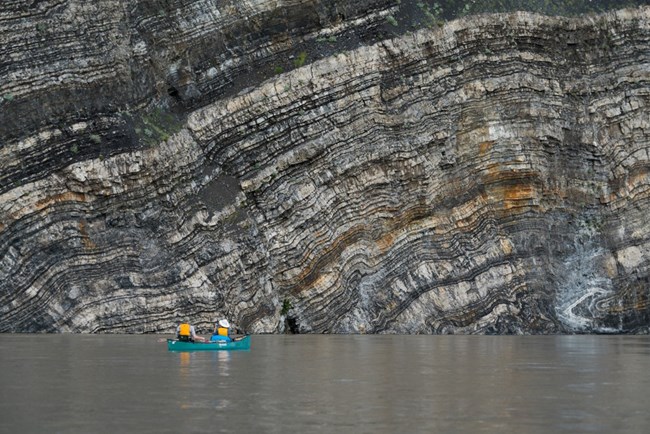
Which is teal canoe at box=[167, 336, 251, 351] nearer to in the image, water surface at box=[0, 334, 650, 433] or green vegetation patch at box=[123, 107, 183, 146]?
water surface at box=[0, 334, 650, 433]

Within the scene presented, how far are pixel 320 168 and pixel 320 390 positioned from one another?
105ft

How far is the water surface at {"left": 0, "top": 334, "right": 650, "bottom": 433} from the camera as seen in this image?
18719mm

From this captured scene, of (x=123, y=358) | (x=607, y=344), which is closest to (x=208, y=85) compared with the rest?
(x=607, y=344)

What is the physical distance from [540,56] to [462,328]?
48.6 feet

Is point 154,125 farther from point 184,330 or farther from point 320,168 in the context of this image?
point 184,330

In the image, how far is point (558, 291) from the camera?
58.2 m

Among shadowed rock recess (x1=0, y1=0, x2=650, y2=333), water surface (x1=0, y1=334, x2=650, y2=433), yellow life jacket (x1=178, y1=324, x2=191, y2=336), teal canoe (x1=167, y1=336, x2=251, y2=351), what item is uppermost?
shadowed rock recess (x1=0, y1=0, x2=650, y2=333)

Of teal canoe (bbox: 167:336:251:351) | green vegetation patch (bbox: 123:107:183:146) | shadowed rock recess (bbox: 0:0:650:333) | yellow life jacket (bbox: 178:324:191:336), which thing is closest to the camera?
teal canoe (bbox: 167:336:251:351)

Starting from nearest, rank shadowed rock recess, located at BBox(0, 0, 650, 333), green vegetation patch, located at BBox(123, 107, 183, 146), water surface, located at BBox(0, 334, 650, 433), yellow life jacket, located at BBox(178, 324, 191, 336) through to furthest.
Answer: water surface, located at BBox(0, 334, 650, 433)
yellow life jacket, located at BBox(178, 324, 191, 336)
shadowed rock recess, located at BBox(0, 0, 650, 333)
green vegetation patch, located at BBox(123, 107, 183, 146)

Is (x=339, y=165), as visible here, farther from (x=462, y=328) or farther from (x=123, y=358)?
(x=123, y=358)

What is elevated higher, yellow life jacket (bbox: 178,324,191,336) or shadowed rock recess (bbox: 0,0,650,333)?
shadowed rock recess (bbox: 0,0,650,333)

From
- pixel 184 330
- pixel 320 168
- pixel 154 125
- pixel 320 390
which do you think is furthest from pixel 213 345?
pixel 320 168

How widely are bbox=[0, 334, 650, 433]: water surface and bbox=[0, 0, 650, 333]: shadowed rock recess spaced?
1229cm

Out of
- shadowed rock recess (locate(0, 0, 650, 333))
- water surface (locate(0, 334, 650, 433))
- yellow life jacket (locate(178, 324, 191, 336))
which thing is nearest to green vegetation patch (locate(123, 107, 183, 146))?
shadowed rock recess (locate(0, 0, 650, 333))
